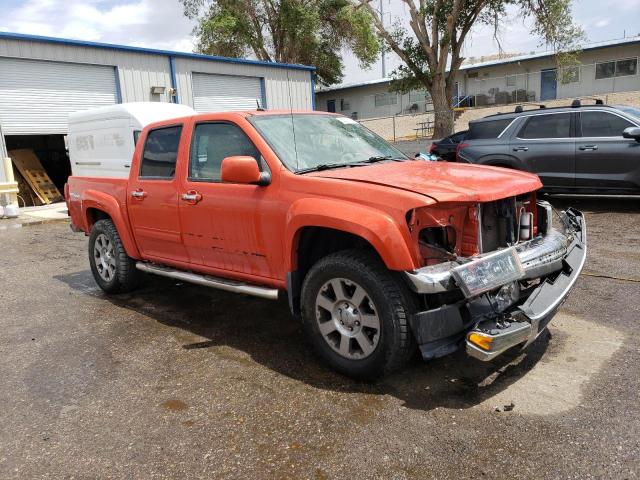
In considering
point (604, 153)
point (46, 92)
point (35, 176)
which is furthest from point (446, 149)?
point (35, 176)

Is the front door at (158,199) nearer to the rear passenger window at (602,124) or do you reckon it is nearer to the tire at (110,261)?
the tire at (110,261)

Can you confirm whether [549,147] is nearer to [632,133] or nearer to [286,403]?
[632,133]

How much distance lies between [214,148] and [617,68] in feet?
108

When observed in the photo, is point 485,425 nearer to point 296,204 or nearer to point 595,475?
point 595,475

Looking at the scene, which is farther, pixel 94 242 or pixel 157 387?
pixel 94 242

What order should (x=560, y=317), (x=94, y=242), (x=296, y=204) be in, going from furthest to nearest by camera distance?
(x=94, y=242)
(x=560, y=317)
(x=296, y=204)

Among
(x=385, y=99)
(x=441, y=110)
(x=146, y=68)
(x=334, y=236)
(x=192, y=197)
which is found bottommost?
(x=334, y=236)

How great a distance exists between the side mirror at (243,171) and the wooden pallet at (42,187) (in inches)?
595

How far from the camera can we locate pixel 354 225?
3.30 metres

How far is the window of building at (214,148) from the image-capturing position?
4.24 meters

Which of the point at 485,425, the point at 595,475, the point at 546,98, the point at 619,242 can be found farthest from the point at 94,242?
the point at 546,98

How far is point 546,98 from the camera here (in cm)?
3294

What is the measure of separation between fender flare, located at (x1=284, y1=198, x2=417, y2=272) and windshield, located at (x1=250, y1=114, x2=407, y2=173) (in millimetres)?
470

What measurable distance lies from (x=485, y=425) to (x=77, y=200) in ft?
17.3
